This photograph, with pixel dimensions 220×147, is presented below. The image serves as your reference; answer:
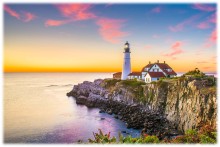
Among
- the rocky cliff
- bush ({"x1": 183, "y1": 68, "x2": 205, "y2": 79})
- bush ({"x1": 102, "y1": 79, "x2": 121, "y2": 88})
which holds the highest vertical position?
bush ({"x1": 183, "y1": 68, "x2": 205, "y2": 79})

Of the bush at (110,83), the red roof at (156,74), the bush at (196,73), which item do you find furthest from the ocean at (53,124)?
the red roof at (156,74)

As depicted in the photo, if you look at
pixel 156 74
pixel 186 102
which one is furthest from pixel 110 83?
pixel 186 102

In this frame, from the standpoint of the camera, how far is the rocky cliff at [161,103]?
27.5 feet

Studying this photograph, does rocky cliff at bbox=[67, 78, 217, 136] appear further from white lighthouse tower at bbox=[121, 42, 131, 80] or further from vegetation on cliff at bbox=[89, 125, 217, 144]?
vegetation on cliff at bbox=[89, 125, 217, 144]

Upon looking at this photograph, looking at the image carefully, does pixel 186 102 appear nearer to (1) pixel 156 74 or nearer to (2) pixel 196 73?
(2) pixel 196 73

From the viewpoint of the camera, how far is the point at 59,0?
420cm

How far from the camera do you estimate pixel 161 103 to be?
39.3 ft

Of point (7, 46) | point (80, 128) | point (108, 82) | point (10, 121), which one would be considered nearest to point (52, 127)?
point (80, 128)

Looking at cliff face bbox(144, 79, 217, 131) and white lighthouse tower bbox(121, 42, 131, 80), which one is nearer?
cliff face bbox(144, 79, 217, 131)

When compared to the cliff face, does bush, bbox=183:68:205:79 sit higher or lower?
higher

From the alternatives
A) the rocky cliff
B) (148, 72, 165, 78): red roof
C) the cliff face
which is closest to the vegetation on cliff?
the rocky cliff

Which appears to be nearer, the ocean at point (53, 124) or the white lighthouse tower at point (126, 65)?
the ocean at point (53, 124)

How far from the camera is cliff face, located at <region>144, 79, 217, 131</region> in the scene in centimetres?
793

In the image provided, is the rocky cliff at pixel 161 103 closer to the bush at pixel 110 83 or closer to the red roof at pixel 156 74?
the bush at pixel 110 83
